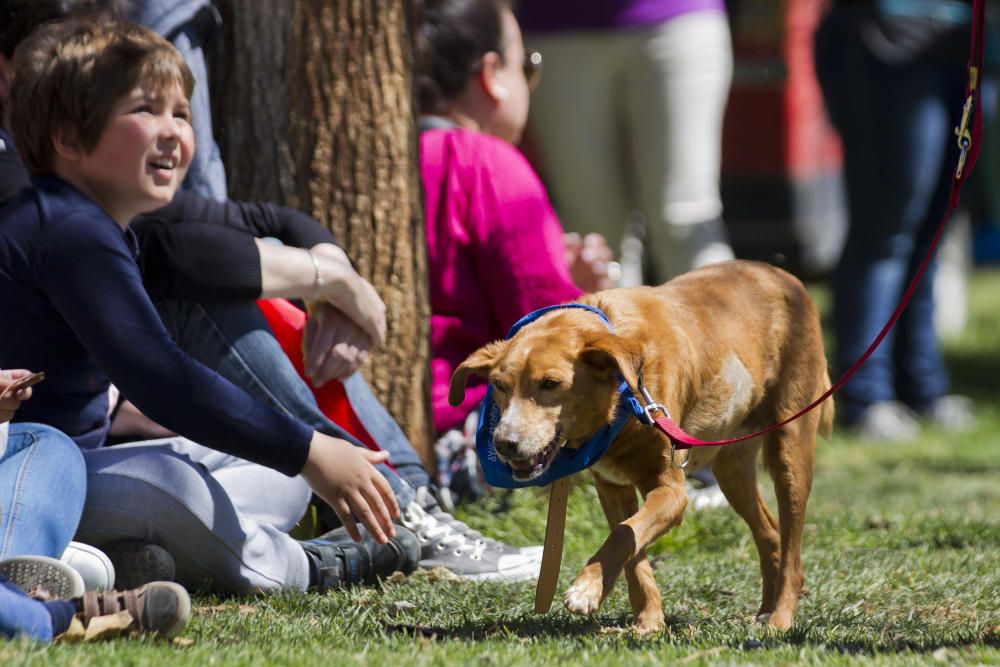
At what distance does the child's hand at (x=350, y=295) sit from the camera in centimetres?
→ 386

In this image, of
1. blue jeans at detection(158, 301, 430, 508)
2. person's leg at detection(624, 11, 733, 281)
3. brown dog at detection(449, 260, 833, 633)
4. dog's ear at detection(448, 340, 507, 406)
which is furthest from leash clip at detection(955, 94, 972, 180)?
person's leg at detection(624, 11, 733, 281)

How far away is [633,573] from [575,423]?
16.4 inches

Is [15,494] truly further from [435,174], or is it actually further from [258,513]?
[435,174]

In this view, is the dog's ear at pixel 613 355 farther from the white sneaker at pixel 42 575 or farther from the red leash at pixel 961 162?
the white sneaker at pixel 42 575

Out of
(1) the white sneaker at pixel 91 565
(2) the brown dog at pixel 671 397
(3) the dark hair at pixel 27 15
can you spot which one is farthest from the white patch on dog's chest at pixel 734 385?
(3) the dark hair at pixel 27 15

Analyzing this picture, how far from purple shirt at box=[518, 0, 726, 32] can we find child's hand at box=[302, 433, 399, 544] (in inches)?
147

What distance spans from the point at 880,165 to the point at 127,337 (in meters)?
5.48

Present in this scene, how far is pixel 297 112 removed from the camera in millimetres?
4742

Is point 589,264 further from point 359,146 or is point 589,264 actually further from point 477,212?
point 359,146

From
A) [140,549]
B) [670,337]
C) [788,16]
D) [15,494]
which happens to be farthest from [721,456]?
[788,16]

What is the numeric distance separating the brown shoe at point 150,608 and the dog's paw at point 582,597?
0.80 meters

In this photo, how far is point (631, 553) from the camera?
3.18 m

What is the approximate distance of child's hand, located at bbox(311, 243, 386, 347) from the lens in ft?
12.7

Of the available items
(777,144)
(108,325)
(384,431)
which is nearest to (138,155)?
(108,325)
